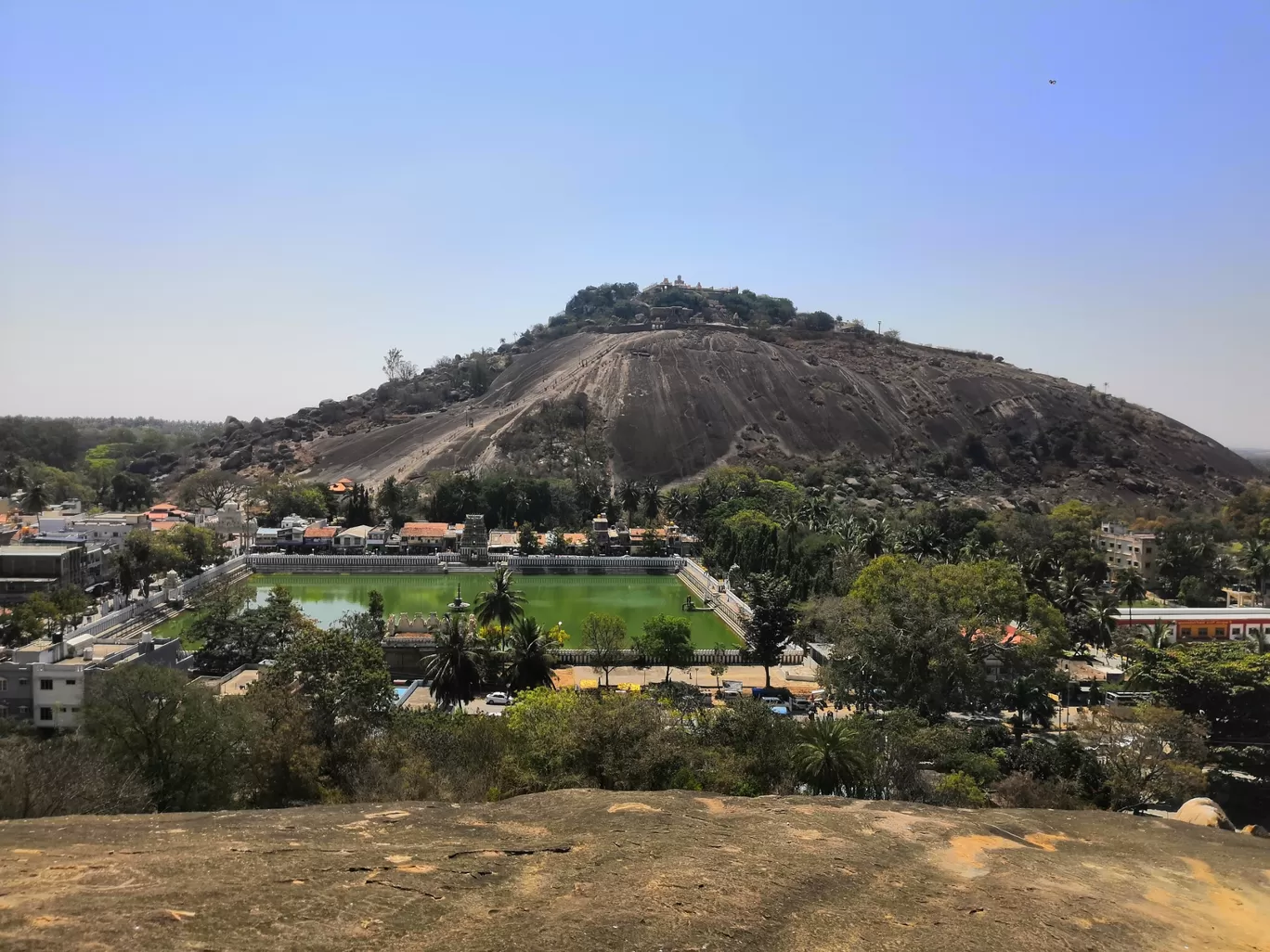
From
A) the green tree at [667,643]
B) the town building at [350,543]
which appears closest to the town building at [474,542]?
the town building at [350,543]

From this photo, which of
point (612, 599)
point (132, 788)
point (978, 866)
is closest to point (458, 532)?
point (612, 599)

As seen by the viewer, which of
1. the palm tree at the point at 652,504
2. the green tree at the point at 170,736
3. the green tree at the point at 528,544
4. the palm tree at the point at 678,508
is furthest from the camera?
the palm tree at the point at 678,508

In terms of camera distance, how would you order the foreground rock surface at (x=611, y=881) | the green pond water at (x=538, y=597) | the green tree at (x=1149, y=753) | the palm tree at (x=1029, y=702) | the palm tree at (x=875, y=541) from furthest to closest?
the palm tree at (x=875, y=541)
the green pond water at (x=538, y=597)
the palm tree at (x=1029, y=702)
the green tree at (x=1149, y=753)
the foreground rock surface at (x=611, y=881)

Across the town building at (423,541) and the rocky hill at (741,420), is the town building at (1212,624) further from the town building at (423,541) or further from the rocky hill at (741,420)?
the rocky hill at (741,420)

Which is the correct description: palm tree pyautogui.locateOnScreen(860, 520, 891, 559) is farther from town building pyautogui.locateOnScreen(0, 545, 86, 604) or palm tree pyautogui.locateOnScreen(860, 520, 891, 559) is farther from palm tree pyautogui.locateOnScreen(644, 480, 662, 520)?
town building pyautogui.locateOnScreen(0, 545, 86, 604)

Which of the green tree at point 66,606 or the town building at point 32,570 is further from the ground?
the town building at point 32,570

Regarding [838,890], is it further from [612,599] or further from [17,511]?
[17,511]

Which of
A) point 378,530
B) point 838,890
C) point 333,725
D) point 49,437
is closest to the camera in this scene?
point 838,890
